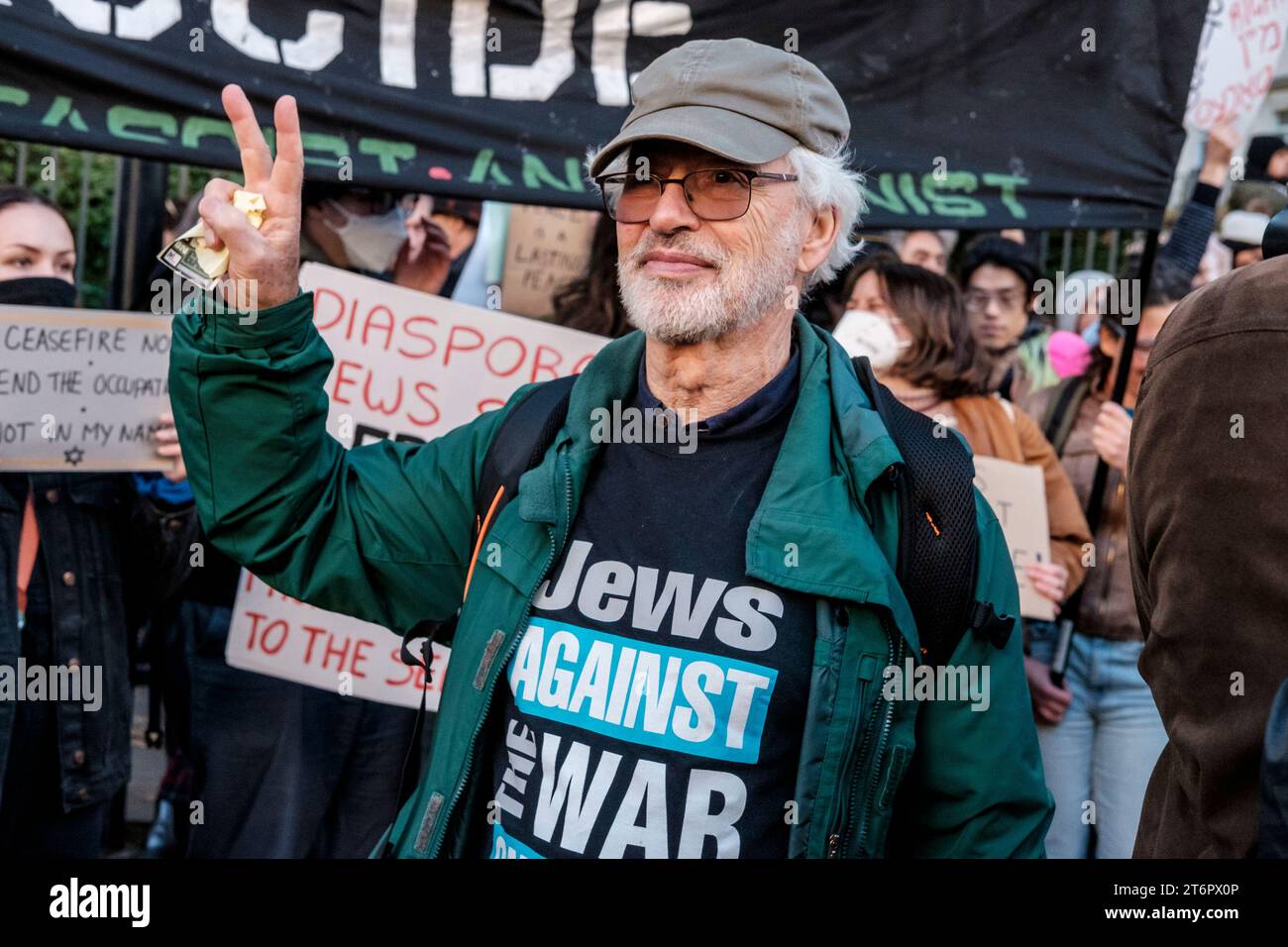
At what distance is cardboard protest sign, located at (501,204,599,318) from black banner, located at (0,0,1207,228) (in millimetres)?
922

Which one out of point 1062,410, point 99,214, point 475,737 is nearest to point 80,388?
point 475,737

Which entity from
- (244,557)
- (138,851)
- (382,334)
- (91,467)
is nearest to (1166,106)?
(382,334)

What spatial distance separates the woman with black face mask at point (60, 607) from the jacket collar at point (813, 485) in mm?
1601

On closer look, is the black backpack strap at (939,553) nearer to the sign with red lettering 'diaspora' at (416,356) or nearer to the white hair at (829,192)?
the white hair at (829,192)

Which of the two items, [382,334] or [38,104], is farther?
[382,334]

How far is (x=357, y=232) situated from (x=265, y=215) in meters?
2.00

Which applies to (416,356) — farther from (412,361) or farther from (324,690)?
(324,690)

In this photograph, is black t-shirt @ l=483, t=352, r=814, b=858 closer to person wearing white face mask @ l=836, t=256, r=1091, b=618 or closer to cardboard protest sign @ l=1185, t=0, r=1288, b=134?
person wearing white face mask @ l=836, t=256, r=1091, b=618

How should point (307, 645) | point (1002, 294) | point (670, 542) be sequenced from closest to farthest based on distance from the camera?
point (670, 542)
point (307, 645)
point (1002, 294)

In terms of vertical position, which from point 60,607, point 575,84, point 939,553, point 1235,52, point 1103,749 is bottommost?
point 1103,749

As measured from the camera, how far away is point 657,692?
2.02 meters

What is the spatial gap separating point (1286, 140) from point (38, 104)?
677 centimetres

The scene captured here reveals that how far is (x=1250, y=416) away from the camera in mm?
1627
